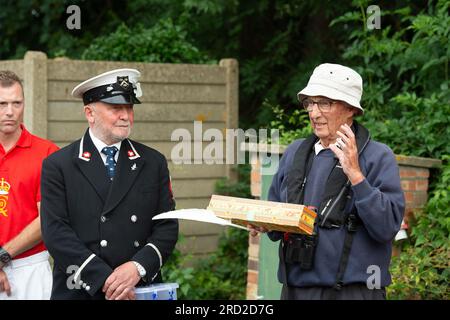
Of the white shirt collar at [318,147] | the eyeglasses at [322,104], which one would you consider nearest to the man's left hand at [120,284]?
the white shirt collar at [318,147]

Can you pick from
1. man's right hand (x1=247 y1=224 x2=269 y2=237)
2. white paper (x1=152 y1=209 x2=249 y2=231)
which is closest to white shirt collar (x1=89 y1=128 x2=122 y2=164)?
white paper (x1=152 y1=209 x2=249 y2=231)

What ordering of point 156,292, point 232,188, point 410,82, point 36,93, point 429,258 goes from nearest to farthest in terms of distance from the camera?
point 156,292 < point 429,258 < point 36,93 < point 410,82 < point 232,188

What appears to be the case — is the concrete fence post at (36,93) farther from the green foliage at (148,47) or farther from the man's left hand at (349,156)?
the man's left hand at (349,156)

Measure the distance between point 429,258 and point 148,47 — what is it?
3.70 meters

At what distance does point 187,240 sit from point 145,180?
12.2ft

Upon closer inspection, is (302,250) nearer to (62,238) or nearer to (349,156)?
(349,156)

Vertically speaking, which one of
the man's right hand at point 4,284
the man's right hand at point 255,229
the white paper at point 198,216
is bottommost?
the man's right hand at point 4,284

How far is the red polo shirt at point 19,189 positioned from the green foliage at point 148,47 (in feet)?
11.8

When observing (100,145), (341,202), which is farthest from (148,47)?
(341,202)

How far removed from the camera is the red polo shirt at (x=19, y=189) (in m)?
4.93

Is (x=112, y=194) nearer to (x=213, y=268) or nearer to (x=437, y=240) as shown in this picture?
(x=437, y=240)

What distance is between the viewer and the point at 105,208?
172 inches

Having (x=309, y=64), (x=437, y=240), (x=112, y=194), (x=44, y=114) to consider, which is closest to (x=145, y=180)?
(x=112, y=194)
